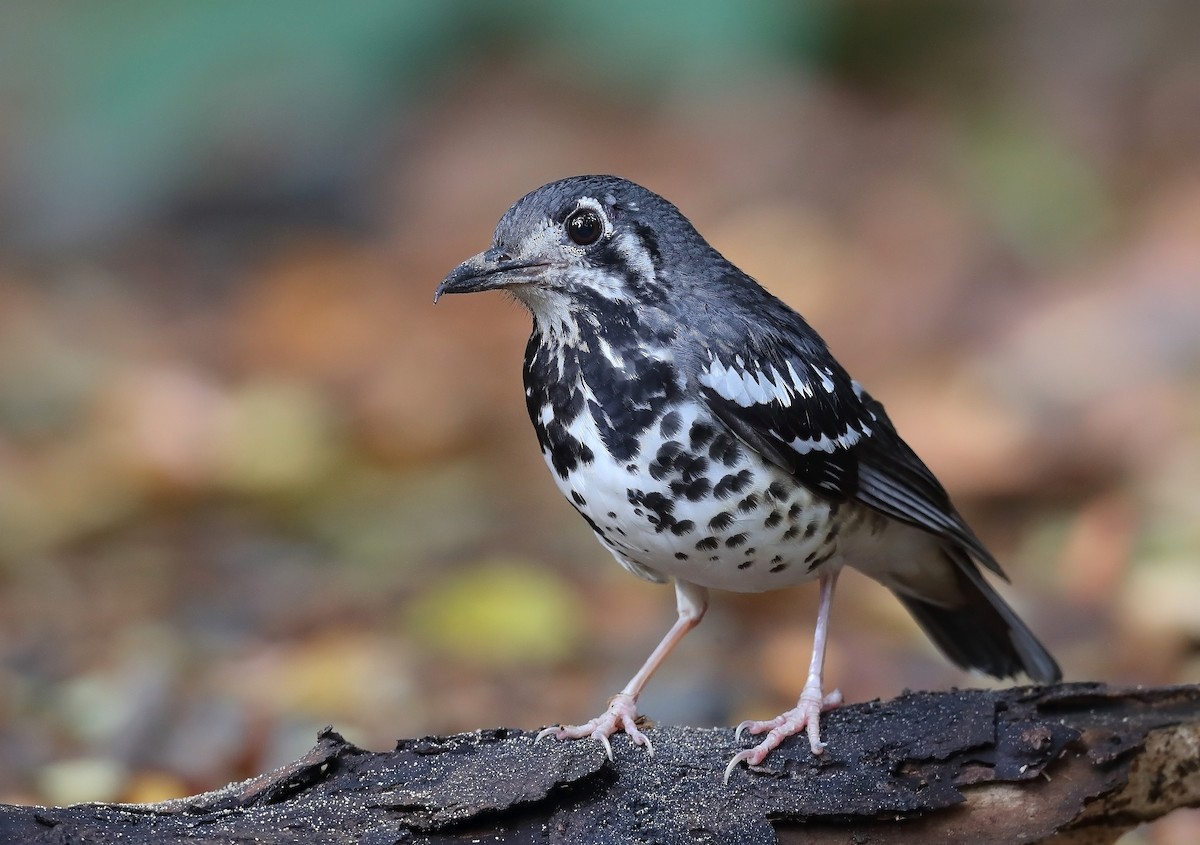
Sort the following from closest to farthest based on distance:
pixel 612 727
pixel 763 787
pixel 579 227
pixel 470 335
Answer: pixel 763 787, pixel 612 727, pixel 579 227, pixel 470 335

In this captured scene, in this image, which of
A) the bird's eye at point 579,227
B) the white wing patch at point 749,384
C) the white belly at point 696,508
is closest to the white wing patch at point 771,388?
the white wing patch at point 749,384

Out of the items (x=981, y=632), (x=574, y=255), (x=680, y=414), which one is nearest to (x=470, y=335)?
(x=981, y=632)

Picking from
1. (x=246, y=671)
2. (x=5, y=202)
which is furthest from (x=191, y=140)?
(x=246, y=671)

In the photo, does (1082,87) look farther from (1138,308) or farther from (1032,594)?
(1032,594)

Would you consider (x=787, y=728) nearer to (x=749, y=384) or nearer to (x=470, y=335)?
(x=749, y=384)

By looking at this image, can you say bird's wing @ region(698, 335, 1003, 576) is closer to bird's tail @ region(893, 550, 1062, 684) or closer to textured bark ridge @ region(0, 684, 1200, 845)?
bird's tail @ region(893, 550, 1062, 684)

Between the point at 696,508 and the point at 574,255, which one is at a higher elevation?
the point at 574,255

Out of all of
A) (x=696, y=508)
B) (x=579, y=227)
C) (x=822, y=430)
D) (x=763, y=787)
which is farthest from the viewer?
(x=822, y=430)
